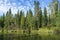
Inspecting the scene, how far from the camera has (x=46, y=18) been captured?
135 m

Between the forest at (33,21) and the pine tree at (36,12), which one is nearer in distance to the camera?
the forest at (33,21)

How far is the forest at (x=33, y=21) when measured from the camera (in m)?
115

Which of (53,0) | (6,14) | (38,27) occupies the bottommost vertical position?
(38,27)

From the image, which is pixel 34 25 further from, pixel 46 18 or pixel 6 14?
pixel 6 14

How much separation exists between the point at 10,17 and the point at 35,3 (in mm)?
26305

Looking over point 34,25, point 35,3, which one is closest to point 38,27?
point 34,25

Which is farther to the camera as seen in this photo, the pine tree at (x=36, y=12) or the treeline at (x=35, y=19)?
the pine tree at (x=36, y=12)

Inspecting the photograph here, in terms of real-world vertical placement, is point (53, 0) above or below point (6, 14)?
above

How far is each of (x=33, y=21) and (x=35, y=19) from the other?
5069 mm

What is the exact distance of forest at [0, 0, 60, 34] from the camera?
114713mm

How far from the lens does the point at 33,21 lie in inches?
4938

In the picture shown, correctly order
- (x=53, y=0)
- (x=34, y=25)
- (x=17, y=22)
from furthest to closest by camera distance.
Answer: (x=17, y=22), (x=34, y=25), (x=53, y=0)

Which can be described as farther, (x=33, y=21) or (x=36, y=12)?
A: (x=36, y=12)

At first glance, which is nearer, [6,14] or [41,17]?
[41,17]
